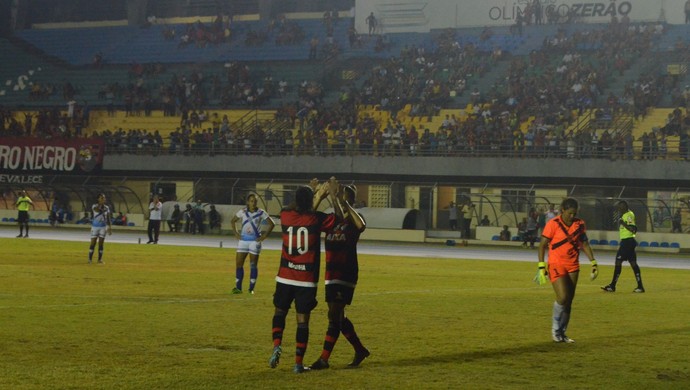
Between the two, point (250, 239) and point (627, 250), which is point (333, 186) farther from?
point (627, 250)

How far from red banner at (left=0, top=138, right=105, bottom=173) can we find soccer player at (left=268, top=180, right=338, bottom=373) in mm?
54590

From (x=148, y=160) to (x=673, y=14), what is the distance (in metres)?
31.8

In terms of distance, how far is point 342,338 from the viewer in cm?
1695

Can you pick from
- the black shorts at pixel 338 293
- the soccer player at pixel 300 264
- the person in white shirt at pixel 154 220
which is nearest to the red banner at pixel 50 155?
the person in white shirt at pixel 154 220

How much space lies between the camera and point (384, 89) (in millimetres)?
68250

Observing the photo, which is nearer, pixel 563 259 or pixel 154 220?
pixel 563 259

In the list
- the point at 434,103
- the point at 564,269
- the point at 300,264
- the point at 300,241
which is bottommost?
the point at 564,269

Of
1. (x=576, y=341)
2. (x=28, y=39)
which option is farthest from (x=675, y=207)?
(x=28, y=39)

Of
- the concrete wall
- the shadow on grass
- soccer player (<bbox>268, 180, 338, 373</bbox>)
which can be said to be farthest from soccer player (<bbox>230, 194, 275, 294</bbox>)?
the concrete wall

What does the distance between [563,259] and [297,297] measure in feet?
18.0

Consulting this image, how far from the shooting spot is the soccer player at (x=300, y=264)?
13.0m

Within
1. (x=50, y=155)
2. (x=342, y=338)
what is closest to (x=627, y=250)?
(x=342, y=338)

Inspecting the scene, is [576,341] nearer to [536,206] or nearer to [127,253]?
[127,253]

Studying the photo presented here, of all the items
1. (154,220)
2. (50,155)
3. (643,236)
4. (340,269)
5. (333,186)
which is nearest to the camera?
(333,186)
